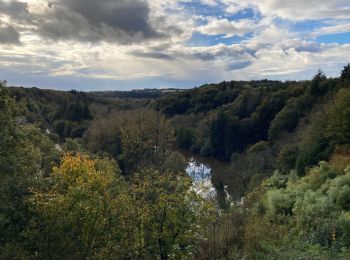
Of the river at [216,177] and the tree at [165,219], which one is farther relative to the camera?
the river at [216,177]

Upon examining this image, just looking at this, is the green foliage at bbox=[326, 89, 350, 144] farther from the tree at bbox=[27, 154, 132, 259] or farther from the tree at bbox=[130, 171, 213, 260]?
the tree at bbox=[27, 154, 132, 259]

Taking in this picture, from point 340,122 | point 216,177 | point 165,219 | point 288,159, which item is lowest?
point 216,177

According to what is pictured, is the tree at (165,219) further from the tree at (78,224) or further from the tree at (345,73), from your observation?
the tree at (345,73)

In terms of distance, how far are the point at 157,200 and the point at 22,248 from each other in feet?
17.0

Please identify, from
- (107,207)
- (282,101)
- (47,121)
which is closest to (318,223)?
(107,207)

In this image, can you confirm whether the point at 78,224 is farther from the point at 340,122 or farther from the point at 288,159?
the point at 288,159

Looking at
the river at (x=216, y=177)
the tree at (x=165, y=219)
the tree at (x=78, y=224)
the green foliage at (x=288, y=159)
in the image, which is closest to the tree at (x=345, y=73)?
the green foliage at (x=288, y=159)

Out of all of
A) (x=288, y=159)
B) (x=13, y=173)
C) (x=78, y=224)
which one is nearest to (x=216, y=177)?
(x=288, y=159)

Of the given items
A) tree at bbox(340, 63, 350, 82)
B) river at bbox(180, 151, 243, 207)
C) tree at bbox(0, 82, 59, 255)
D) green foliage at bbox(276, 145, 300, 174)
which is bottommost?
river at bbox(180, 151, 243, 207)

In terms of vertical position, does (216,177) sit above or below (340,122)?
below

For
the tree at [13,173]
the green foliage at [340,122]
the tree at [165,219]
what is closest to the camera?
the tree at [13,173]

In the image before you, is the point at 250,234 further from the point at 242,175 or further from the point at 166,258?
the point at 242,175

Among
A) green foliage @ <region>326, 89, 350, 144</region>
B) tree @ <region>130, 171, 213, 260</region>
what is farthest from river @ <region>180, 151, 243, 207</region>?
tree @ <region>130, 171, 213, 260</region>

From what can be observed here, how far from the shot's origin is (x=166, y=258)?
16.2 meters
